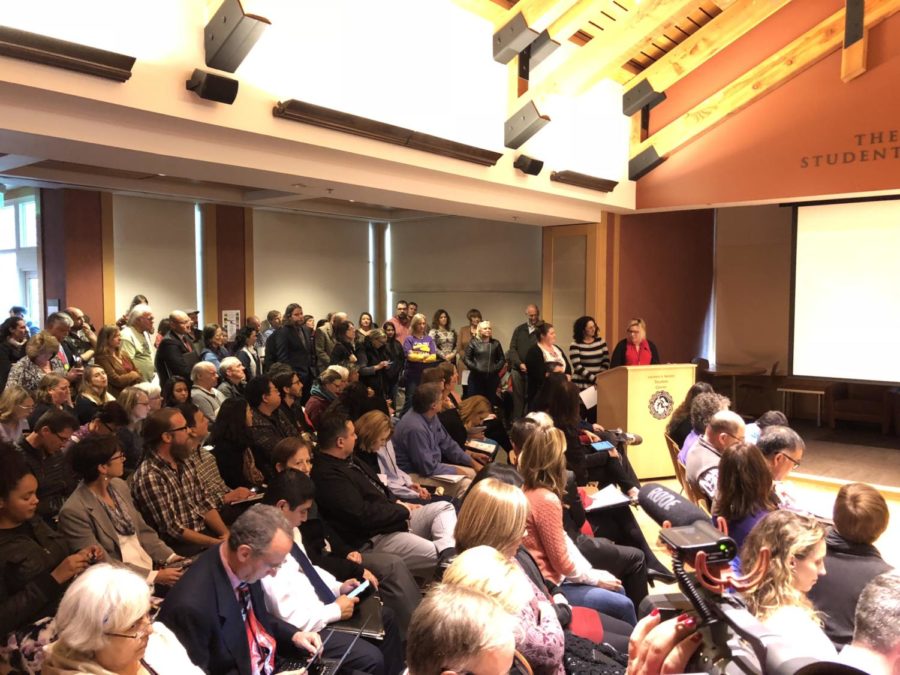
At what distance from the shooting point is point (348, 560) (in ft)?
8.89

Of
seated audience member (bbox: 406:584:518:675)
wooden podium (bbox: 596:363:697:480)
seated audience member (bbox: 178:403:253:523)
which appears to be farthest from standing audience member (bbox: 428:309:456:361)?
seated audience member (bbox: 406:584:518:675)

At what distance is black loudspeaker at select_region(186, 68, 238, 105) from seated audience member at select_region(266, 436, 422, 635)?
6.45ft

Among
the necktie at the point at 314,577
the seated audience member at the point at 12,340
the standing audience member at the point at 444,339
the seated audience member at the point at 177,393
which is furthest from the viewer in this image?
the standing audience member at the point at 444,339

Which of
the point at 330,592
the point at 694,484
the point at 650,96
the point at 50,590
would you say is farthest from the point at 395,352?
the point at 50,590

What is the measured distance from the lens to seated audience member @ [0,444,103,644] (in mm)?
2012

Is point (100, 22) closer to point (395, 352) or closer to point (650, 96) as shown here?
point (395, 352)

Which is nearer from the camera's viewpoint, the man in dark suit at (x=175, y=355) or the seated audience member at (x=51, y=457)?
the seated audience member at (x=51, y=457)

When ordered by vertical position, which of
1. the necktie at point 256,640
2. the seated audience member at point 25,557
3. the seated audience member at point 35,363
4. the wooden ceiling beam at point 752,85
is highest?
the wooden ceiling beam at point 752,85

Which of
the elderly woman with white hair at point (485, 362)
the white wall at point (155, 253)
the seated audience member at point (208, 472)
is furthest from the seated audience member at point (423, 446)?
the white wall at point (155, 253)

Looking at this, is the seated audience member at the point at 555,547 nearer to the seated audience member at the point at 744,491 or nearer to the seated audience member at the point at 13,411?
the seated audience member at the point at 744,491

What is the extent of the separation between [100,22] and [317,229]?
6.92 meters

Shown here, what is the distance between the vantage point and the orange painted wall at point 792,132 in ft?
18.0

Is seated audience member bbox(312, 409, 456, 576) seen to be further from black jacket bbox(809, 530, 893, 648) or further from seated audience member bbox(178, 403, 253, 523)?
black jacket bbox(809, 530, 893, 648)

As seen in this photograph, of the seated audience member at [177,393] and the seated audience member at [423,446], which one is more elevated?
the seated audience member at [177,393]
